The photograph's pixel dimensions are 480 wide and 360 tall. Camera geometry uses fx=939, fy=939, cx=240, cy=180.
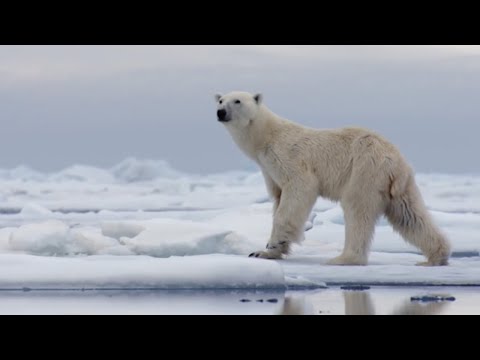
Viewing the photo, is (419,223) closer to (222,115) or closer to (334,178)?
(334,178)

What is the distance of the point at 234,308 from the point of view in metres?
5.39

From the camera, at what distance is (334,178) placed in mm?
7324

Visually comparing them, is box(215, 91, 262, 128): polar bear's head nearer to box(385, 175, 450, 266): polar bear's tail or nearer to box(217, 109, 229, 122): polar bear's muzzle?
box(217, 109, 229, 122): polar bear's muzzle

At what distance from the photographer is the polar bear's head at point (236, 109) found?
742 centimetres

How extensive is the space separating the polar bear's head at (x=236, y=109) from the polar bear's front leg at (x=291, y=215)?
2.12 ft

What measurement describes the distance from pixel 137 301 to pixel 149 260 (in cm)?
77

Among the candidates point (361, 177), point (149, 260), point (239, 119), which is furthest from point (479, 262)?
point (149, 260)

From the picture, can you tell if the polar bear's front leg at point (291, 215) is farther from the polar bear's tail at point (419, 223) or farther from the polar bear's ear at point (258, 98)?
the polar bear's ear at point (258, 98)

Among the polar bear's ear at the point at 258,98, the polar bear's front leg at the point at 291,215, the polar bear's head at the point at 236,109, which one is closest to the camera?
the polar bear's front leg at the point at 291,215

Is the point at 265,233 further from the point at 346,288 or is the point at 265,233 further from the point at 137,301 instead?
the point at 137,301

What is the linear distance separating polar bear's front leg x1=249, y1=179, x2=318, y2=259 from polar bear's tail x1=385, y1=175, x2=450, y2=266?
635mm

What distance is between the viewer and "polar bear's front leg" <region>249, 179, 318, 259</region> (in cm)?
730

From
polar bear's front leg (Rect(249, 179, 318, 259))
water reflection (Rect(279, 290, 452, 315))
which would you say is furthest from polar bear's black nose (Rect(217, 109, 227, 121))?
water reflection (Rect(279, 290, 452, 315))

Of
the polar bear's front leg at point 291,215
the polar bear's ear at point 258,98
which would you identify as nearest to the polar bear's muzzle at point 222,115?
the polar bear's ear at point 258,98
